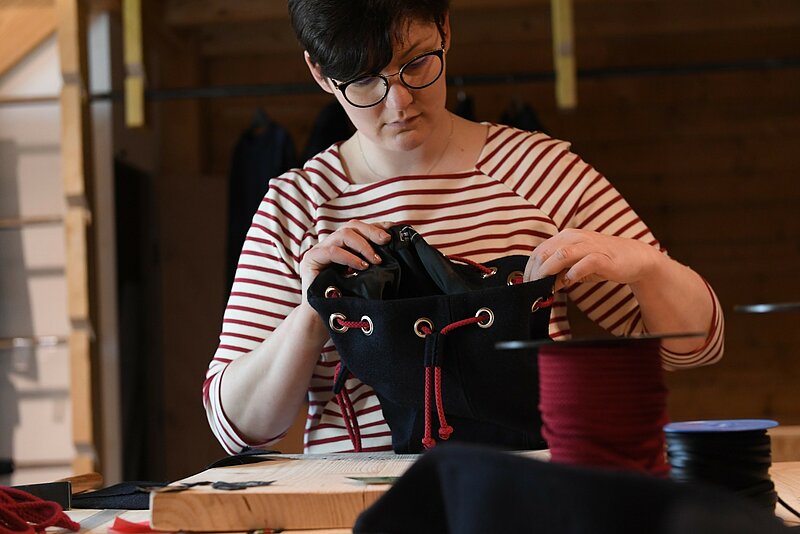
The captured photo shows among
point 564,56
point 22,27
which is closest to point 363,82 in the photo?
point 564,56

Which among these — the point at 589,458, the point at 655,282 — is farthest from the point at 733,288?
the point at 589,458

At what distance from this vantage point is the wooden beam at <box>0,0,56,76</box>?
3.35 meters

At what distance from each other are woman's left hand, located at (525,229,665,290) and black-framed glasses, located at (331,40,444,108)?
31 cm

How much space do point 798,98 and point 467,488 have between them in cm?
401

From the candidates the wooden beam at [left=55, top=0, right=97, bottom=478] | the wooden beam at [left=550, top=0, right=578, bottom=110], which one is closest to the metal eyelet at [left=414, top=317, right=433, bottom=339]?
the wooden beam at [left=550, top=0, right=578, bottom=110]

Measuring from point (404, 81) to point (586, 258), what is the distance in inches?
14.2

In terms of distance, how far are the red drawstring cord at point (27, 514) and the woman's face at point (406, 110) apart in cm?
64

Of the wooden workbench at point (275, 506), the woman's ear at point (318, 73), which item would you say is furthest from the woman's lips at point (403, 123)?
the wooden workbench at point (275, 506)

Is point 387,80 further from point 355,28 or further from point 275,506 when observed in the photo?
point 275,506

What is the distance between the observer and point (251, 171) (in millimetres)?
3434

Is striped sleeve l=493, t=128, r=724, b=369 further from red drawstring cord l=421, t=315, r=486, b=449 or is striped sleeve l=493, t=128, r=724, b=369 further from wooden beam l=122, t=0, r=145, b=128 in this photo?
wooden beam l=122, t=0, r=145, b=128

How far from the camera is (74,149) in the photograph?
2990mm

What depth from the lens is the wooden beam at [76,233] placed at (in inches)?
117

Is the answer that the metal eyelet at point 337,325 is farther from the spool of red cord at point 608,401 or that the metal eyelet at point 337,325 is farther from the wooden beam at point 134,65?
the wooden beam at point 134,65
